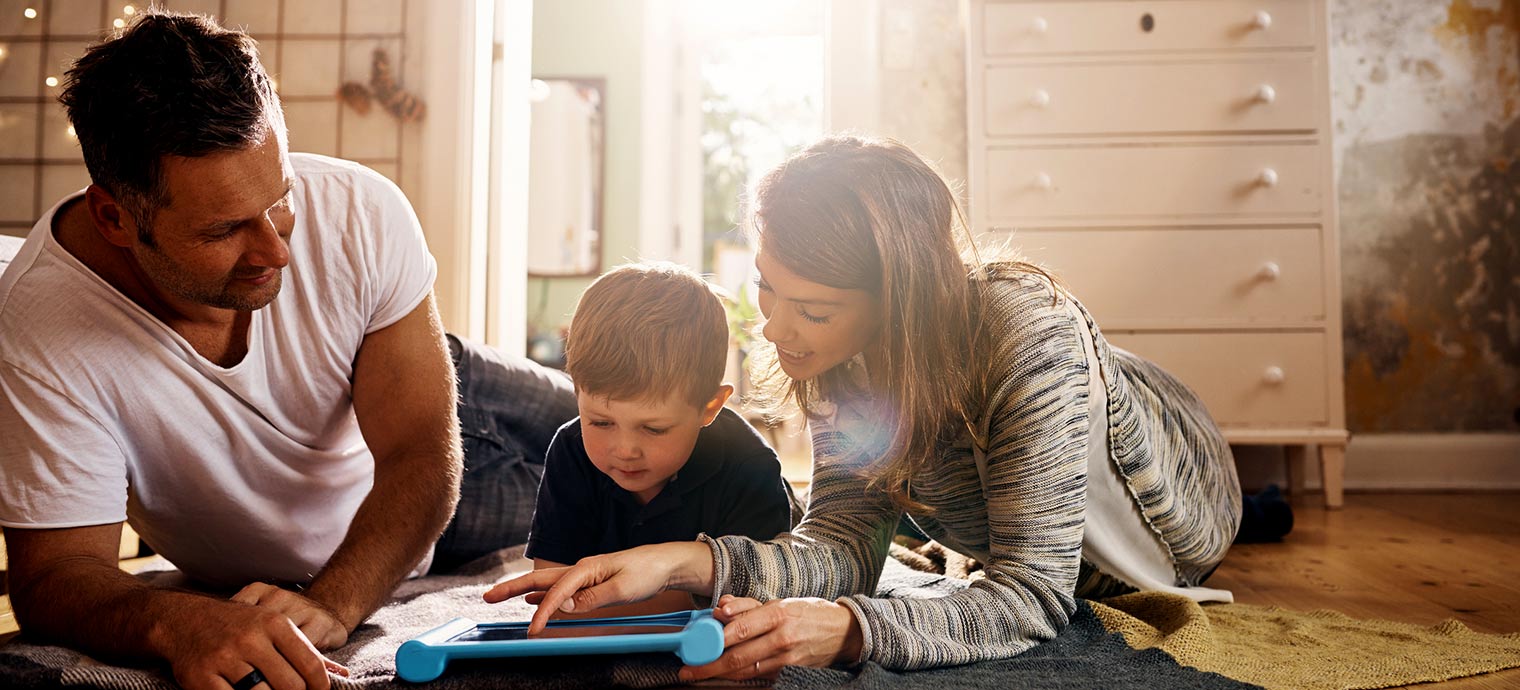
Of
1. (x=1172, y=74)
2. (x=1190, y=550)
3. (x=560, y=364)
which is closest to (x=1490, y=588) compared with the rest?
(x=1190, y=550)

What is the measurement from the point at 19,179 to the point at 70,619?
1774 millimetres

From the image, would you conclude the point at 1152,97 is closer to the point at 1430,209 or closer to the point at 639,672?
the point at 1430,209

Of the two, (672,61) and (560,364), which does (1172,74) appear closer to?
(672,61)

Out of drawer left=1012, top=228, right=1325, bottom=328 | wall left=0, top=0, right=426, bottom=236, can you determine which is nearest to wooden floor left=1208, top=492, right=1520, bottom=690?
drawer left=1012, top=228, right=1325, bottom=328

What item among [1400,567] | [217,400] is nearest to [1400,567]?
[1400,567]

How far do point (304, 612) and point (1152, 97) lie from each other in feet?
6.82

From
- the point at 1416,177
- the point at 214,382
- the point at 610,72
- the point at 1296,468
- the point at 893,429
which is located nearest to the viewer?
the point at 893,429

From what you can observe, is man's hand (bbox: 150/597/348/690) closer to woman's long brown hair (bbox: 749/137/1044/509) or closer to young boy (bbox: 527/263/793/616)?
young boy (bbox: 527/263/793/616)

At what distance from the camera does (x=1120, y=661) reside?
3.35 feet

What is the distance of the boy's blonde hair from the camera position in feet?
3.82

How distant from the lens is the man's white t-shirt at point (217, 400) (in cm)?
110

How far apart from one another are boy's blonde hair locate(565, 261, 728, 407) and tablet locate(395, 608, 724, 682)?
10.6 inches

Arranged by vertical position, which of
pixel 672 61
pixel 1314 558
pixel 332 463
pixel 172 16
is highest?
pixel 672 61

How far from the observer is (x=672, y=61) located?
14.6ft
